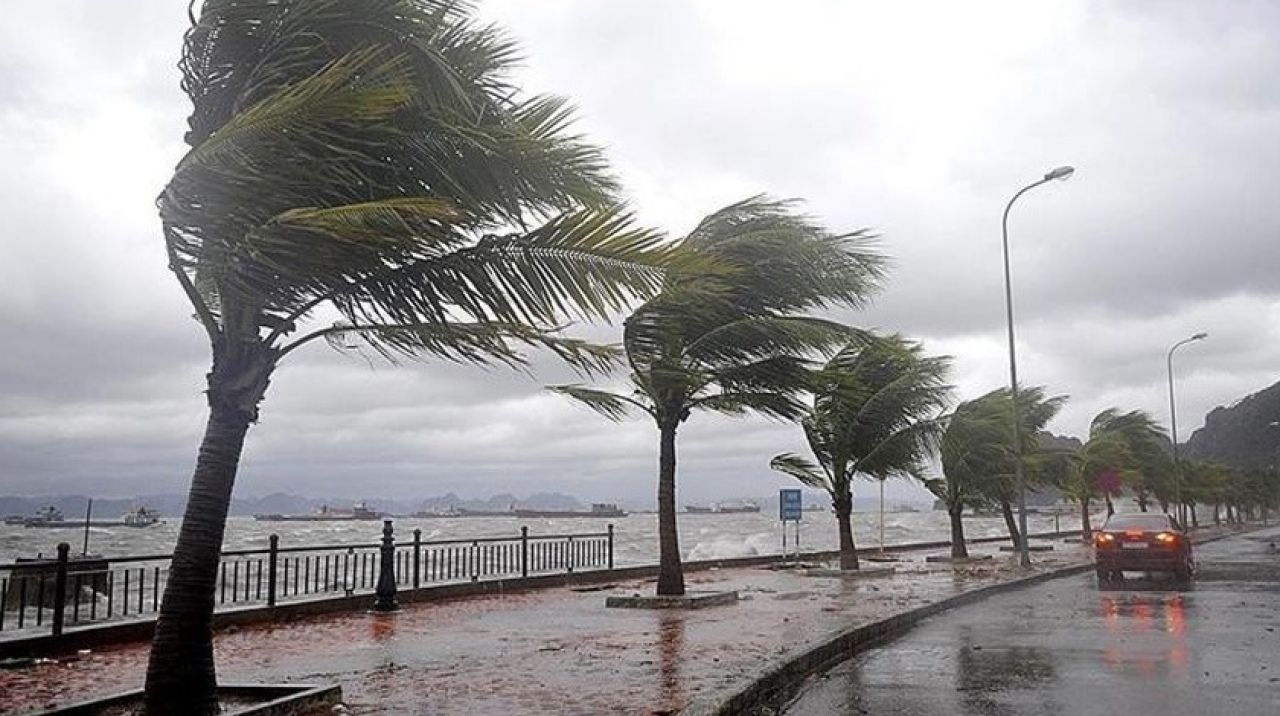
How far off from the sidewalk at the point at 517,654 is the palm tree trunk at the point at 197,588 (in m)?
1.16

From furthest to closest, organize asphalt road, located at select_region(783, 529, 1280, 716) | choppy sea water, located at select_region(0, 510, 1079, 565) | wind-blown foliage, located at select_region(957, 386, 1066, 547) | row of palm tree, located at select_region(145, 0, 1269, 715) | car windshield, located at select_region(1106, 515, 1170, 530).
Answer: choppy sea water, located at select_region(0, 510, 1079, 565), wind-blown foliage, located at select_region(957, 386, 1066, 547), car windshield, located at select_region(1106, 515, 1170, 530), asphalt road, located at select_region(783, 529, 1280, 716), row of palm tree, located at select_region(145, 0, 1269, 715)

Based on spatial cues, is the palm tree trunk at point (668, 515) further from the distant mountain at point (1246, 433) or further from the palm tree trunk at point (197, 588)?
the distant mountain at point (1246, 433)

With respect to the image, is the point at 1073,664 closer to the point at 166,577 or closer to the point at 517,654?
the point at 517,654

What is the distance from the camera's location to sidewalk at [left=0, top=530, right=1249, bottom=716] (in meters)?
8.40

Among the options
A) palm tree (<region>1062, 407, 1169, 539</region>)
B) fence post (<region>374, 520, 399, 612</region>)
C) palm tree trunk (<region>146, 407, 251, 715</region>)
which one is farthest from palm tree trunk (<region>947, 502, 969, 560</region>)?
palm tree trunk (<region>146, 407, 251, 715</region>)

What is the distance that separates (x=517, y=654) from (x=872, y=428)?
48.4 feet

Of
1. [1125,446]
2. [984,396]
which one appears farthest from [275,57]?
[1125,446]

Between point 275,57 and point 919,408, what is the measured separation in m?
19.1

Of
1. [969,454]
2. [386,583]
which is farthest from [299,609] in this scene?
[969,454]

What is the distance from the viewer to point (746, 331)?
51.7ft

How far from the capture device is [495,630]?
1336 cm

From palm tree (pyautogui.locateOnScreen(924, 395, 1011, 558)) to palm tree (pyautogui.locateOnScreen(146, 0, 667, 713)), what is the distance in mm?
19925

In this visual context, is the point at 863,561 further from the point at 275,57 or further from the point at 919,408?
the point at 275,57

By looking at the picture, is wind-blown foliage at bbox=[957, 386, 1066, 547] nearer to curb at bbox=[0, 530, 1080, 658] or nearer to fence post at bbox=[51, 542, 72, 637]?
curb at bbox=[0, 530, 1080, 658]
